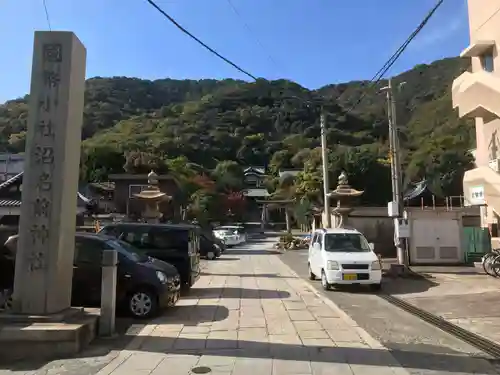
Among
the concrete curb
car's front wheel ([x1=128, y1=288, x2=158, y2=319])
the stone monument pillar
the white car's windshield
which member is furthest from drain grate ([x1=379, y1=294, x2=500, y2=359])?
the stone monument pillar

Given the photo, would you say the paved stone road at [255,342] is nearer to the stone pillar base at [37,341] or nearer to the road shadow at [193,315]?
the road shadow at [193,315]

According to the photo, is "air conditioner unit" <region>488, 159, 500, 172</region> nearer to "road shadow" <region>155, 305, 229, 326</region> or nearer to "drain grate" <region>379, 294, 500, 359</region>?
"drain grate" <region>379, 294, 500, 359</region>

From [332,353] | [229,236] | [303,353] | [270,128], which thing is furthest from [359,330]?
[270,128]

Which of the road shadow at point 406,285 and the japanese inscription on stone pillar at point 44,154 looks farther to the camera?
the road shadow at point 406,285

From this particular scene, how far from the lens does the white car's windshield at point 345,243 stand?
13855mm

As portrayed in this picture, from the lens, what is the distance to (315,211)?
35.5 meters

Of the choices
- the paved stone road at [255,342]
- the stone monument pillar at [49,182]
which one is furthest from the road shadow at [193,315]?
Result: the stone monument pillar at [49,182]

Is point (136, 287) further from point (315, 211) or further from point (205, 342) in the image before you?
point (315, 211)

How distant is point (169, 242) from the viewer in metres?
12.2

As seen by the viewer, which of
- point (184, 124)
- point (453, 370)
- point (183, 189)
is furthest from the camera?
point (184, 124)

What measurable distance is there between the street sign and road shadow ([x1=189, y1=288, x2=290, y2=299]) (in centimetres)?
926

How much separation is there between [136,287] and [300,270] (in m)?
11.6

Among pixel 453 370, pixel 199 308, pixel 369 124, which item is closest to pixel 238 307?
pixel 199 308

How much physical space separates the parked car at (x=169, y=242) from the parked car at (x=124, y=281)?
2626 millimetres
